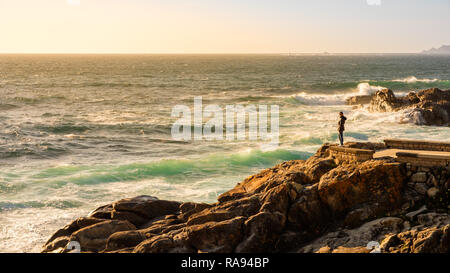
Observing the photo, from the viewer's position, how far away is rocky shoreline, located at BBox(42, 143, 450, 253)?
12141 millimetres

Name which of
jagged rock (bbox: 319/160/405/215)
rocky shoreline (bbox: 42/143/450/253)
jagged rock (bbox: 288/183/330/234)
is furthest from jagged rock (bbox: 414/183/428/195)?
jagged rock (bbox: 288/183/330/234)

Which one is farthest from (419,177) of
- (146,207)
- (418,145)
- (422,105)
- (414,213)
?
(422,105)

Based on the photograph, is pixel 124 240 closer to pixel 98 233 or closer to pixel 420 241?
pixel 98 233

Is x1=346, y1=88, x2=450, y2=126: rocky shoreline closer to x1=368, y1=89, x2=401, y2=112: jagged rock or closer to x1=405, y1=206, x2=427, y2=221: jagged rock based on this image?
x1=368, y1=89, x2=401, y2=112: jagged rock

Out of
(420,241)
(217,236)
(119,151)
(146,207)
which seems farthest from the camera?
(119,151)

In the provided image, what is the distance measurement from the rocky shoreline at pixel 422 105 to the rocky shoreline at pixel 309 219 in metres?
26.3

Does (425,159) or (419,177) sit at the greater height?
(425,159)

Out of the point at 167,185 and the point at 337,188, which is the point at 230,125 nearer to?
the point at 167,185

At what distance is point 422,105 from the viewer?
40.2m

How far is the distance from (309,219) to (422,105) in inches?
1226

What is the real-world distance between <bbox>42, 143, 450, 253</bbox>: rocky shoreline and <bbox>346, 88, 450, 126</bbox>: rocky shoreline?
26335 millimetres
